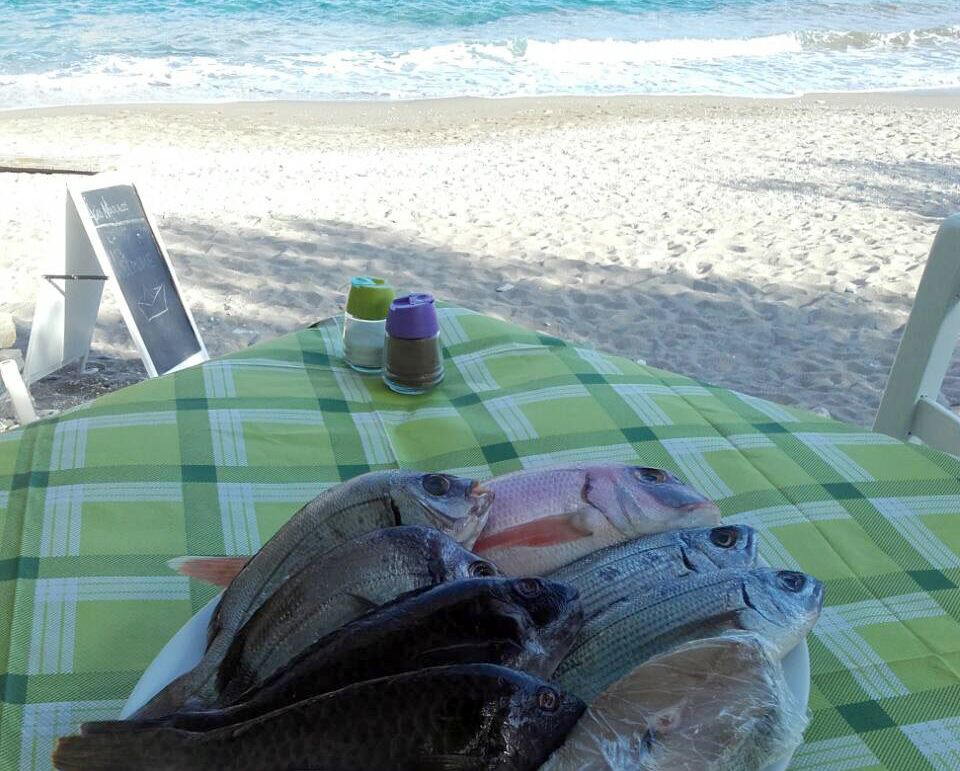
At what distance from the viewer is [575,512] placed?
96cm

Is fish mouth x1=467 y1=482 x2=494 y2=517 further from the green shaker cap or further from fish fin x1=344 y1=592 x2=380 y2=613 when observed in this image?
the green shaker cap

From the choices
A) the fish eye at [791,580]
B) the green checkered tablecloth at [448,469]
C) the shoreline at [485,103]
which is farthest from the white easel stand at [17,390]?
the shoreline at [485,103]

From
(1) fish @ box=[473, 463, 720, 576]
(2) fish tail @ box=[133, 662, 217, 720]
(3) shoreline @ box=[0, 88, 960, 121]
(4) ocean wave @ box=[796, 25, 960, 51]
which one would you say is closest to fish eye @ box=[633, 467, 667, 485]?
(1) fish @ box=[473, 463, 720, 576]

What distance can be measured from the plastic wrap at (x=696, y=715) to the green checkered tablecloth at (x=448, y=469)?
32 cm

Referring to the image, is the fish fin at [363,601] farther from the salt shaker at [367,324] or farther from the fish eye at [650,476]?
the salt shaker at [367,324]

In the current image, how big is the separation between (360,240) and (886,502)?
17.2 ft

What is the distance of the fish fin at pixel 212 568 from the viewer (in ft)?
3.22

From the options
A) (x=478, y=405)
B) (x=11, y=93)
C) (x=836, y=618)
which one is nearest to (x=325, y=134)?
(x=11, y=93)

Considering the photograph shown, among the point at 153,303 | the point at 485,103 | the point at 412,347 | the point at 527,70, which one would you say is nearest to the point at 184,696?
the point at 412,347

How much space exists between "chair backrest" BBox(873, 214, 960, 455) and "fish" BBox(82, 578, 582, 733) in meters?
1.36

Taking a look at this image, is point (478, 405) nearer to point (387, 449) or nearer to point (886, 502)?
point (387, 449)

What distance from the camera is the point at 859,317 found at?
5281 millimetres

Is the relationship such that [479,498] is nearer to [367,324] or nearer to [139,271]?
[367,324]

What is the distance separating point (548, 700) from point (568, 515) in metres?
0.31
